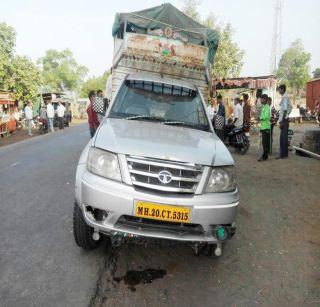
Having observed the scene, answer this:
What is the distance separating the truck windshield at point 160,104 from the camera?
422 centimetres

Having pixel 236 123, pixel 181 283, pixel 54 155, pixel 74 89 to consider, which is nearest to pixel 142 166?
pixel 181 283

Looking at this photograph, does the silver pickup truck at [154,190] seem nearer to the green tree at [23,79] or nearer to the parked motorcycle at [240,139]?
the parked motorcycle at [240,139]

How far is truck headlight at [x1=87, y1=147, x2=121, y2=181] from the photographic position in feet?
9.83

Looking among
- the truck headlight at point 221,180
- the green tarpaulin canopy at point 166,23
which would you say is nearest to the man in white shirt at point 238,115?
A: the green tarpaulin canopy at point 166,23

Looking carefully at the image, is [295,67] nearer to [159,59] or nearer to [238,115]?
[238,115]

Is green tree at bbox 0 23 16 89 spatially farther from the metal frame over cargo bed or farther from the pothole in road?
the pothole in road

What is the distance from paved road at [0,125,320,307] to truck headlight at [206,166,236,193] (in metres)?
0.90

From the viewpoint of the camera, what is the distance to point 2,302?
2732mm

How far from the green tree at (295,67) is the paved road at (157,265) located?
8160cm

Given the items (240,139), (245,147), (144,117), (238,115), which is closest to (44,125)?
(238,115)

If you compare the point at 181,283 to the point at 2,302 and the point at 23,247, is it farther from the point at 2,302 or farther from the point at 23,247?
the point at 23,247

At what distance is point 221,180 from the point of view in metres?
3.16

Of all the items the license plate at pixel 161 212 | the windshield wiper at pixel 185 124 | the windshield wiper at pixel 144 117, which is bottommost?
the license plate at pixel 161 212

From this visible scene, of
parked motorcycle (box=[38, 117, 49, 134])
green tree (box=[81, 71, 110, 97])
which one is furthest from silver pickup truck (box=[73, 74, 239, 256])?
green tree (box=[81, 71, 110, 97])
